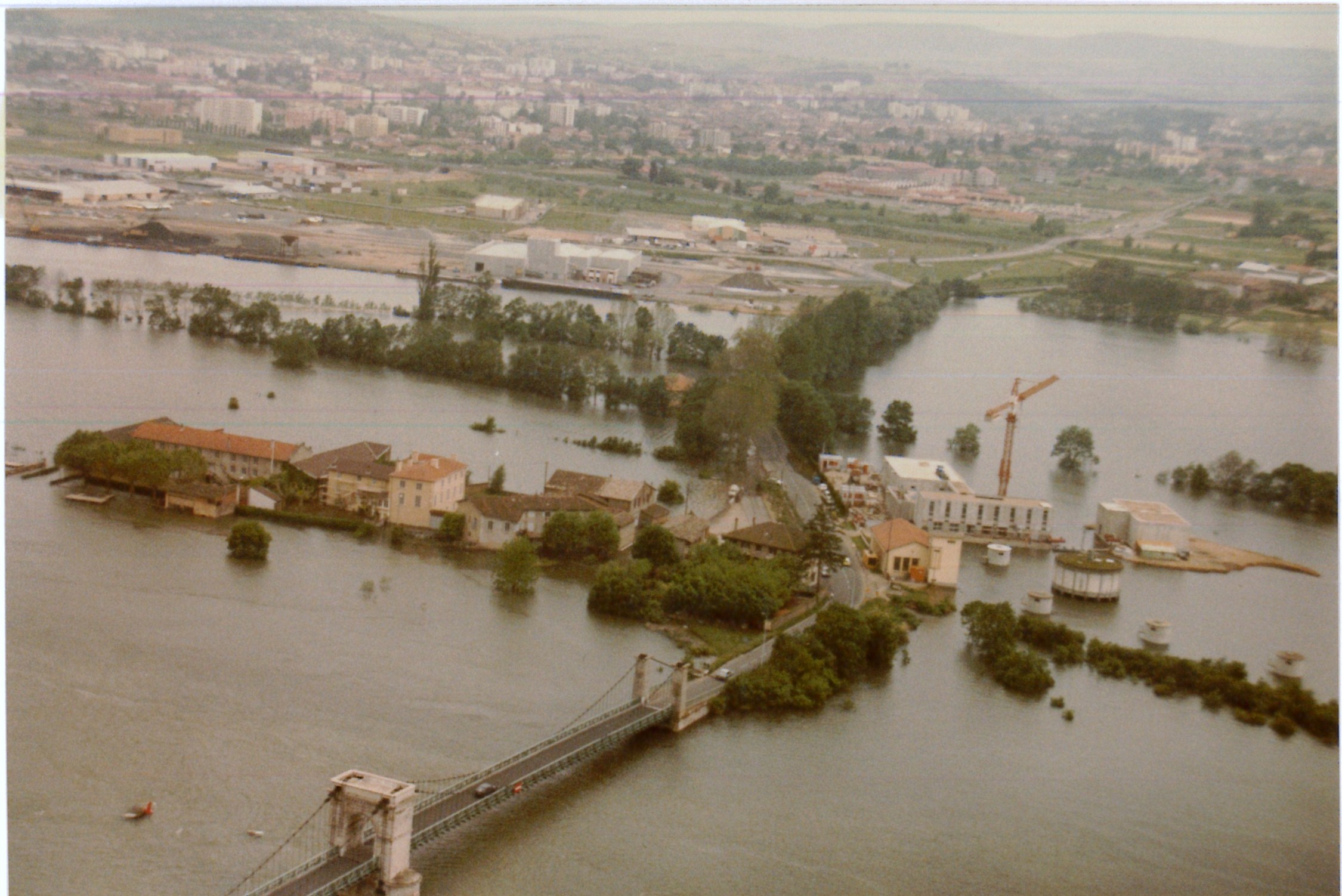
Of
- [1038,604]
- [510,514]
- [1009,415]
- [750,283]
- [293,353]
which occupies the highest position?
[750,283]

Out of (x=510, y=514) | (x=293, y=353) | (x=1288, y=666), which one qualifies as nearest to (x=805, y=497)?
(x=510, y=514)

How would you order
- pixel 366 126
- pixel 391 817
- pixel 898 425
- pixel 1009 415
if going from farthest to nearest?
pixel 366 126
pixel 898 425
pixel 1009 415
pixel 391 817

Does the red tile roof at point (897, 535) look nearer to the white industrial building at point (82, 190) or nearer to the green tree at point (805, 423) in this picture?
the green tree at point (805, 423)

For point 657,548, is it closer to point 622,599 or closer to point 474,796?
point 622,599

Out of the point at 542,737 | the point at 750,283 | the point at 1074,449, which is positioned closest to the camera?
the point at 542,737

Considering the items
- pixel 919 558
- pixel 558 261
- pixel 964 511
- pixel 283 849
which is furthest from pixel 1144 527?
pixel 283 849

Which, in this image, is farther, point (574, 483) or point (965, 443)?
point (965, 443)

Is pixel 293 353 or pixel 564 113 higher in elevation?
pixel 564 113

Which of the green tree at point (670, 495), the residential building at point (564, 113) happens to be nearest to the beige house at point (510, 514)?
the green tree at point (670, 495)
